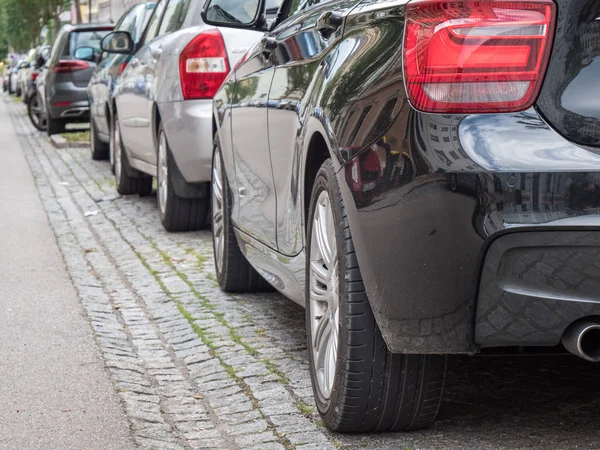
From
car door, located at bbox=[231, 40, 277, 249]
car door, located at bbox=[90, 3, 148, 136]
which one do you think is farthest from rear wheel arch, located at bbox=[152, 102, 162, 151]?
car door, located at bbox=[231, 40, 277, 249]

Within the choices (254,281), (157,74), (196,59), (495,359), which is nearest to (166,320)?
(254,281)

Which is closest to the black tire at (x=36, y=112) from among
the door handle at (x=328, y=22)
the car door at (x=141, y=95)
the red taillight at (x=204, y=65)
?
the car door at (x=141, y=95)

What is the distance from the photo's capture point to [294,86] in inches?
178

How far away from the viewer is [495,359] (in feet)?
16.5

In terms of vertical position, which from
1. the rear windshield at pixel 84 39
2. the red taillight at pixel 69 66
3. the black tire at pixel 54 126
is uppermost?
the rear windshield at pixel 84 39

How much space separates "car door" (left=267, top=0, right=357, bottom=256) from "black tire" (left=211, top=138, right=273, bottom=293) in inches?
52.9

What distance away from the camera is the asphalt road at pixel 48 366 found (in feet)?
14.0

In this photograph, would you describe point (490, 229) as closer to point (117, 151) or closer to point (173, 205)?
point (173, 205)

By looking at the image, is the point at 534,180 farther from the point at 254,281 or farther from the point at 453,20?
the point at 254,281

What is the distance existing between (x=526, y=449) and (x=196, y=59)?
4.93 metres

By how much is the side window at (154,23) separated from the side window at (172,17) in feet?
0.86

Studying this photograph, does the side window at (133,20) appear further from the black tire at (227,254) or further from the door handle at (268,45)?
the door handle at (268,45)

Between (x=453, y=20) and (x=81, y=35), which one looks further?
(x=81, y=35)

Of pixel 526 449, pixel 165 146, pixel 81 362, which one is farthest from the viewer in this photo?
pixel 165 146
